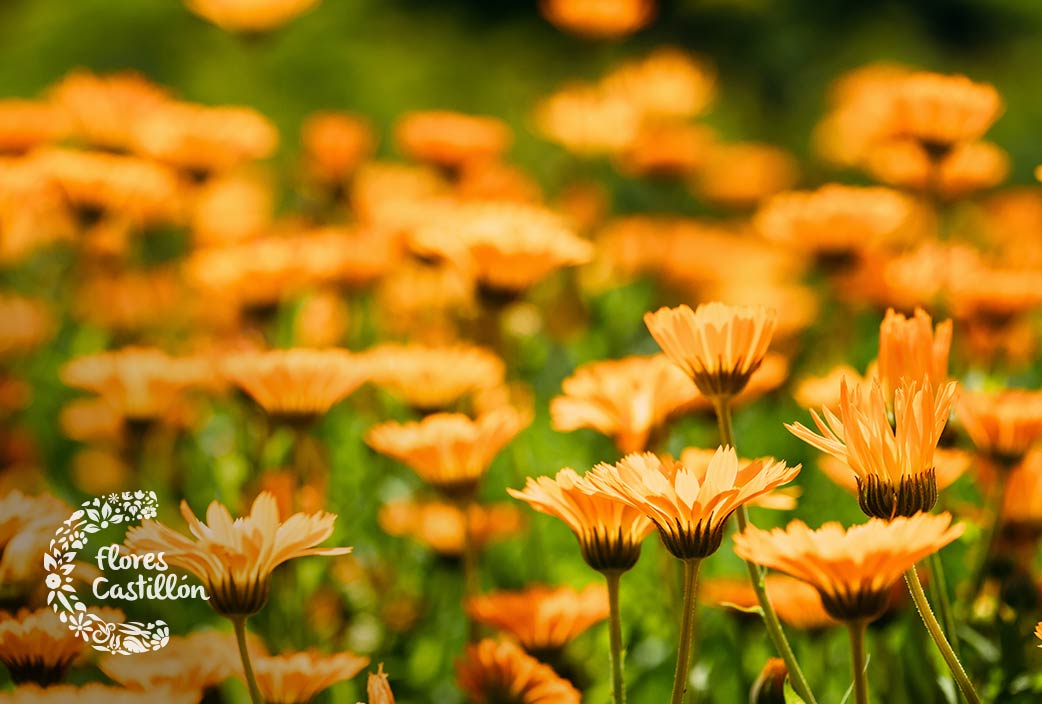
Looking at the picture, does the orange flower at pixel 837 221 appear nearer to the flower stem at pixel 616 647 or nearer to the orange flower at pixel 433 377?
the orange flower at pixel 433 377

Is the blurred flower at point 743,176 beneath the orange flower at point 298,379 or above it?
beneath

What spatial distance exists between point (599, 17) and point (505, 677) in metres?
0.96

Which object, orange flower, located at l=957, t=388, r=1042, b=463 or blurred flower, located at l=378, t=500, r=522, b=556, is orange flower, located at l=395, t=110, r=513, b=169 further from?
orange flower, located at l=957, t=388, r=1042, b=463

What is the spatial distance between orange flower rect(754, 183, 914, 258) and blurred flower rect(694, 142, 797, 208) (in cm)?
70

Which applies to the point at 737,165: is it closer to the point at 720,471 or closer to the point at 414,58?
the point at 414,58

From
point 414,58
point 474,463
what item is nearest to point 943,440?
point 474,463

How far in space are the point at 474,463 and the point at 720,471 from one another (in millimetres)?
261

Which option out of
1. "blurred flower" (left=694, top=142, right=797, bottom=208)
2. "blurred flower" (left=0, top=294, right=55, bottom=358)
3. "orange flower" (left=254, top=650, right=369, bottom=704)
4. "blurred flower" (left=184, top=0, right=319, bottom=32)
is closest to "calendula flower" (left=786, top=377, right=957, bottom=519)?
"orange flower" (left=254, top=650, right=369, bottom=704)

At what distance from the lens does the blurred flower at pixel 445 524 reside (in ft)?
2.74

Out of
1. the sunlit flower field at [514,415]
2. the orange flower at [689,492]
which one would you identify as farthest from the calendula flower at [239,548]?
the orange flower at [689,492]

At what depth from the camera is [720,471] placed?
1.45ft

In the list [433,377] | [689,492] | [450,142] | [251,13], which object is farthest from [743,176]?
[689,492]

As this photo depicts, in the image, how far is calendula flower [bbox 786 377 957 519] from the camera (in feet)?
1.44

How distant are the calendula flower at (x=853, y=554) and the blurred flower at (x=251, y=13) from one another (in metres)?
1.17
